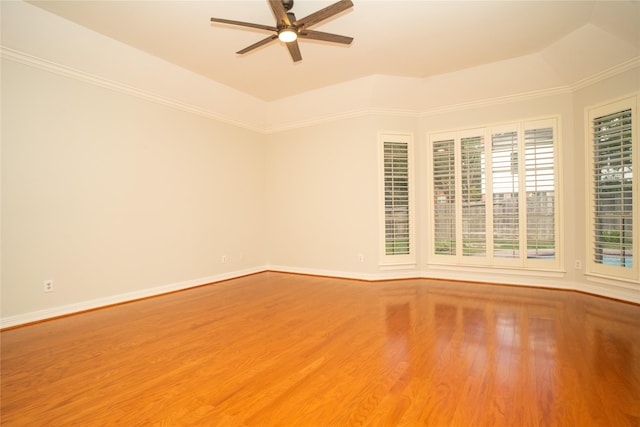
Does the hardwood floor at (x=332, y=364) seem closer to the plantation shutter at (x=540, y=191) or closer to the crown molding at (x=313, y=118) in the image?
the plantation shutter at (x=540, y=191)

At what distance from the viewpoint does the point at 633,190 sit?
3562mm

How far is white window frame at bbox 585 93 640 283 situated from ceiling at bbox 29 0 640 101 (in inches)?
26.5

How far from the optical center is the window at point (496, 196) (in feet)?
14.5

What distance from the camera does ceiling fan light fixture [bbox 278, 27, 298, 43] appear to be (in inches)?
112

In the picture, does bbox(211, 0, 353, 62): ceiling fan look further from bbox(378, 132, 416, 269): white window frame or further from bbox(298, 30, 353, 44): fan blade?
bbox(378, 132, 416, 269): white window frame

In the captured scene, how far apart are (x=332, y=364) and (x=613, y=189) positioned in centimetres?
409

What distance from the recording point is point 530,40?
376 centimetres

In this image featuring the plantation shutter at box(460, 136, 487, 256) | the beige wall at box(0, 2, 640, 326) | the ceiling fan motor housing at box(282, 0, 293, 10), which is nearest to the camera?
the ceiling fan motor housing at box(282, 0, 293, 10)

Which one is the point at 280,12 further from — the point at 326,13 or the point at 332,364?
the point at 332,364

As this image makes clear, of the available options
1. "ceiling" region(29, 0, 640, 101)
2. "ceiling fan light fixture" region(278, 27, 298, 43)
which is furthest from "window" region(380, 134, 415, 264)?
"ceiling fan light fixture" region(278, 27, 298, 43)

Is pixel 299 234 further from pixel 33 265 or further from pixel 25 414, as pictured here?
pixel 25 414

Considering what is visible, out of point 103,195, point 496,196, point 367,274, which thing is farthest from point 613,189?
point 103,195

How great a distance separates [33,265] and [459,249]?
18.3 ft

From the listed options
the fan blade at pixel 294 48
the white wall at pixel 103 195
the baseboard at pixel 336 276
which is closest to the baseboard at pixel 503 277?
the baseboard at pixel 336 276
